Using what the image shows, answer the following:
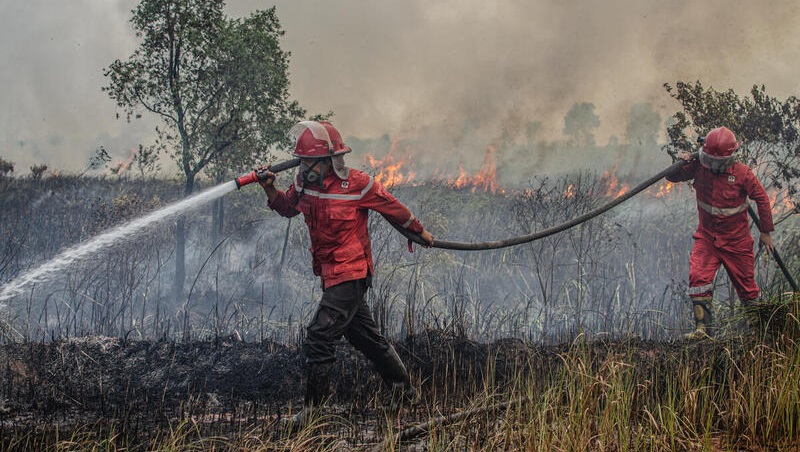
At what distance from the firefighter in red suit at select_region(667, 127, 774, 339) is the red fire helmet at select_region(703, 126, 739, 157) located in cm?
2

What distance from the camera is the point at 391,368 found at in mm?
4883

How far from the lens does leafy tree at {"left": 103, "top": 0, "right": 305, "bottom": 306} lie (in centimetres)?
942

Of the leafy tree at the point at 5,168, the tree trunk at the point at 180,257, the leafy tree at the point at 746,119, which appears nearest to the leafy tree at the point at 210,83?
the tree trunk at the point at 180,257

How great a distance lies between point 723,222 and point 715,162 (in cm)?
65

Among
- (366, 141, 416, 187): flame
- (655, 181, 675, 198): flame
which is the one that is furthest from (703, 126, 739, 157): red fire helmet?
(366, 141, 416, 187): flame

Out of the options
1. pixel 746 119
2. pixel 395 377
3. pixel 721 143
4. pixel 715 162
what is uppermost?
pixel 746 119

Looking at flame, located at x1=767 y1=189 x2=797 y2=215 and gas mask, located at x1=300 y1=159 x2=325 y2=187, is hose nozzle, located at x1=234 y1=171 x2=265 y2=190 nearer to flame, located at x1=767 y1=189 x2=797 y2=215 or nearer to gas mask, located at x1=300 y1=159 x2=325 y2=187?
gas mask, located at x1=300 y1=159 x2=325 y2=187

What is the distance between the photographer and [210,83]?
973cm

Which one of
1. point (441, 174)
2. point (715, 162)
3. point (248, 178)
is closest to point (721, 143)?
point (715, 162)

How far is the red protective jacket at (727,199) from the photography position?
6.45 m

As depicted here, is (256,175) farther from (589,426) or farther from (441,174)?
(441,174)

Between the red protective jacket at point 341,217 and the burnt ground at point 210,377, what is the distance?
94cm

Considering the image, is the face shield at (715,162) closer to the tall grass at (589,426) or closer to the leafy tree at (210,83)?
the tall grass at (589,426)

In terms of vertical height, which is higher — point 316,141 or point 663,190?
point 663,190
